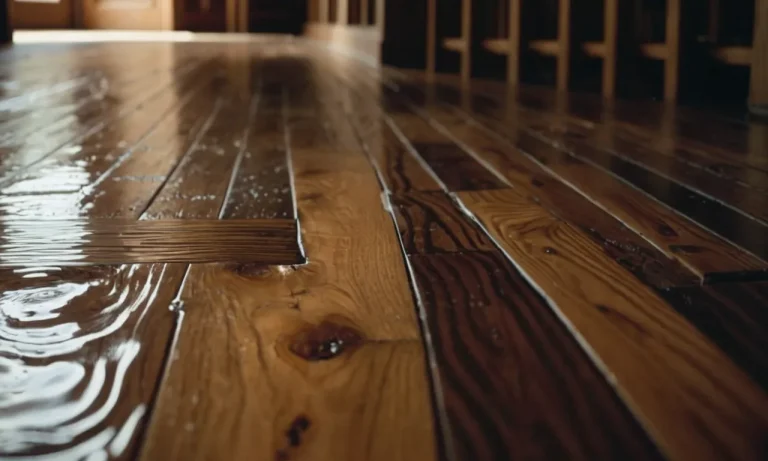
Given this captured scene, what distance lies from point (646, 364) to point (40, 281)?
1.42 feet

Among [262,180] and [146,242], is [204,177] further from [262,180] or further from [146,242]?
[146,242]

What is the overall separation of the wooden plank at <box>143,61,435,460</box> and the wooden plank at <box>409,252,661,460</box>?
0.06 feet

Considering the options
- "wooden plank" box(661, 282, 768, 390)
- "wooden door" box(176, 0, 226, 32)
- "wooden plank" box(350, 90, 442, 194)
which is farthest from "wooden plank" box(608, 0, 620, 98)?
"wooden door" box(176, 0, 226, 32)

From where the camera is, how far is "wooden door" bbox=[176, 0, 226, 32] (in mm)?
7512

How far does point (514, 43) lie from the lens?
249 centimetres

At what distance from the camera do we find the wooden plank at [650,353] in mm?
402

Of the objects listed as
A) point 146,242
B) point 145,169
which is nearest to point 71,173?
point 145,169

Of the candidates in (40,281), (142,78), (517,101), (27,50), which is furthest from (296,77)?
(40,281)

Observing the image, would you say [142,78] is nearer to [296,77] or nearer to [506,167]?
[296,77]

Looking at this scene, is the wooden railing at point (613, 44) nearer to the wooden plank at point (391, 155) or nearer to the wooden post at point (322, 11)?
the wooden plank at point (391, 155)

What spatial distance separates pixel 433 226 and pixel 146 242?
0.26 meters

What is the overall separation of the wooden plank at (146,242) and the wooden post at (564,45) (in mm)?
1583

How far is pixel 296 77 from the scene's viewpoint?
2.79 meters

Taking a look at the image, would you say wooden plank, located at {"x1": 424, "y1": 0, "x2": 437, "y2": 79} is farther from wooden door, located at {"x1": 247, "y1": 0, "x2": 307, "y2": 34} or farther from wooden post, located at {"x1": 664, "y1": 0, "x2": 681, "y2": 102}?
wooden door, located at {"x1": 247, "y1": 0, "x2": 307, "y2": 34}
